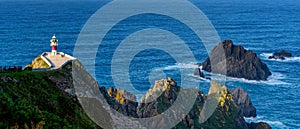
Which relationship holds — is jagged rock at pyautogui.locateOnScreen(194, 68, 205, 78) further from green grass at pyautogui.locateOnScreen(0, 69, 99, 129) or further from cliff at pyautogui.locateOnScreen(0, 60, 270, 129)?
green grass at pyautogui.locateOnScreen(0, 69, 99, 129)

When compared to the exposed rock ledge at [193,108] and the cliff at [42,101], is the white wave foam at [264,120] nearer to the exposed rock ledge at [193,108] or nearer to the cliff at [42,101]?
the exposed rock ledge at [193,108]

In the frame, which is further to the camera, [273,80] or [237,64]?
[237,64]

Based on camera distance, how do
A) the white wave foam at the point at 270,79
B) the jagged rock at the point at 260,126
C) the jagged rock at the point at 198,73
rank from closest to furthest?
1. the jagged rock at the point at 260,126
2. the white wave foam at the point at 270,79
3. the jagged rock at the point at 198,73

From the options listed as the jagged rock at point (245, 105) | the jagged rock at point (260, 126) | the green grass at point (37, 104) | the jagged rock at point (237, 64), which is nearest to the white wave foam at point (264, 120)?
the jagged rock at point (245, 105)

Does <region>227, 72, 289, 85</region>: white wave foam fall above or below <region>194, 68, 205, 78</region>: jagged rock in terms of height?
below

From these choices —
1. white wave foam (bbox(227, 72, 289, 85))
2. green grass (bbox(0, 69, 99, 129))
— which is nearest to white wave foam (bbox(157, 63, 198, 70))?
white wave foam (bbox(227, 72, 289, 85))

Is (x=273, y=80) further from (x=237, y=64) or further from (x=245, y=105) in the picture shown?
(x=245, y=105)

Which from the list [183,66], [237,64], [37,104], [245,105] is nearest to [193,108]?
[245,105]

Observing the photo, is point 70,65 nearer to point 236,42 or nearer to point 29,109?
point 29,109
